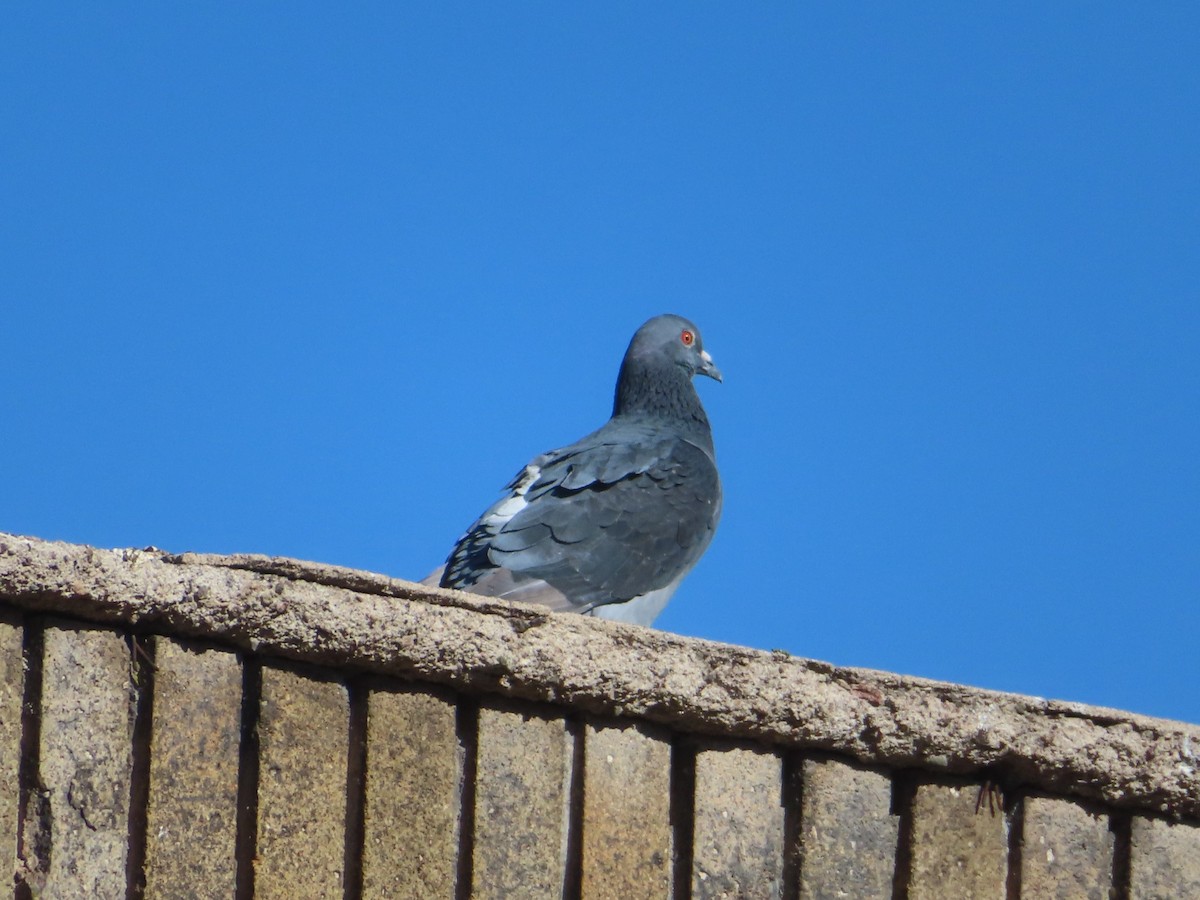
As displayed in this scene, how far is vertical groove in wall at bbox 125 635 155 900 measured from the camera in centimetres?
310

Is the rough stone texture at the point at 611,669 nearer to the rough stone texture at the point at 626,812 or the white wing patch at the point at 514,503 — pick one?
the rough stone texture at the point at 626,812

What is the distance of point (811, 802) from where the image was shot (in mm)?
3498

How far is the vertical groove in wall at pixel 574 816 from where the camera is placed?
3334 mm

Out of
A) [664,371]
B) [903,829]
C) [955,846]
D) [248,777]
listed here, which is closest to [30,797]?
[248,777]

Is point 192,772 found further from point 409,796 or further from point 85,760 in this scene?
point 409,796

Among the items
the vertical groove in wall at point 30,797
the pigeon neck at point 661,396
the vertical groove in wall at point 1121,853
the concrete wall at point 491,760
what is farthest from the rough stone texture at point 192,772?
the pigeon neck at point 661,396

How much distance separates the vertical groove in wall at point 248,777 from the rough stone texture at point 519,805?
0.42 meters

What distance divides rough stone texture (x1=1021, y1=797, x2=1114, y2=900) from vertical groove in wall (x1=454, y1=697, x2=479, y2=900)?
3.85ft

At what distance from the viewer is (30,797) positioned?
3.06m

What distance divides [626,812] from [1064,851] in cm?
96

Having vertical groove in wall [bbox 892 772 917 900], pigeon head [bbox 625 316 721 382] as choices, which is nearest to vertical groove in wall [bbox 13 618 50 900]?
vertical groove in wall [bbox 892 772 917 900]

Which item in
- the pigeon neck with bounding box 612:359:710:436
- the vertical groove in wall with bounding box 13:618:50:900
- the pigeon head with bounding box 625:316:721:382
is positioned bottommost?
the vertical groove in wall with bounding box 13:618:50:900

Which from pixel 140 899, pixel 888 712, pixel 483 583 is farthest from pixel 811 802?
pixel 483 583

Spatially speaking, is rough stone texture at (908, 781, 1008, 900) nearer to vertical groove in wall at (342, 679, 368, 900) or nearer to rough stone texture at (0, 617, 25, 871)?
vertical groove in wall at (342, 679, 368, 900)
